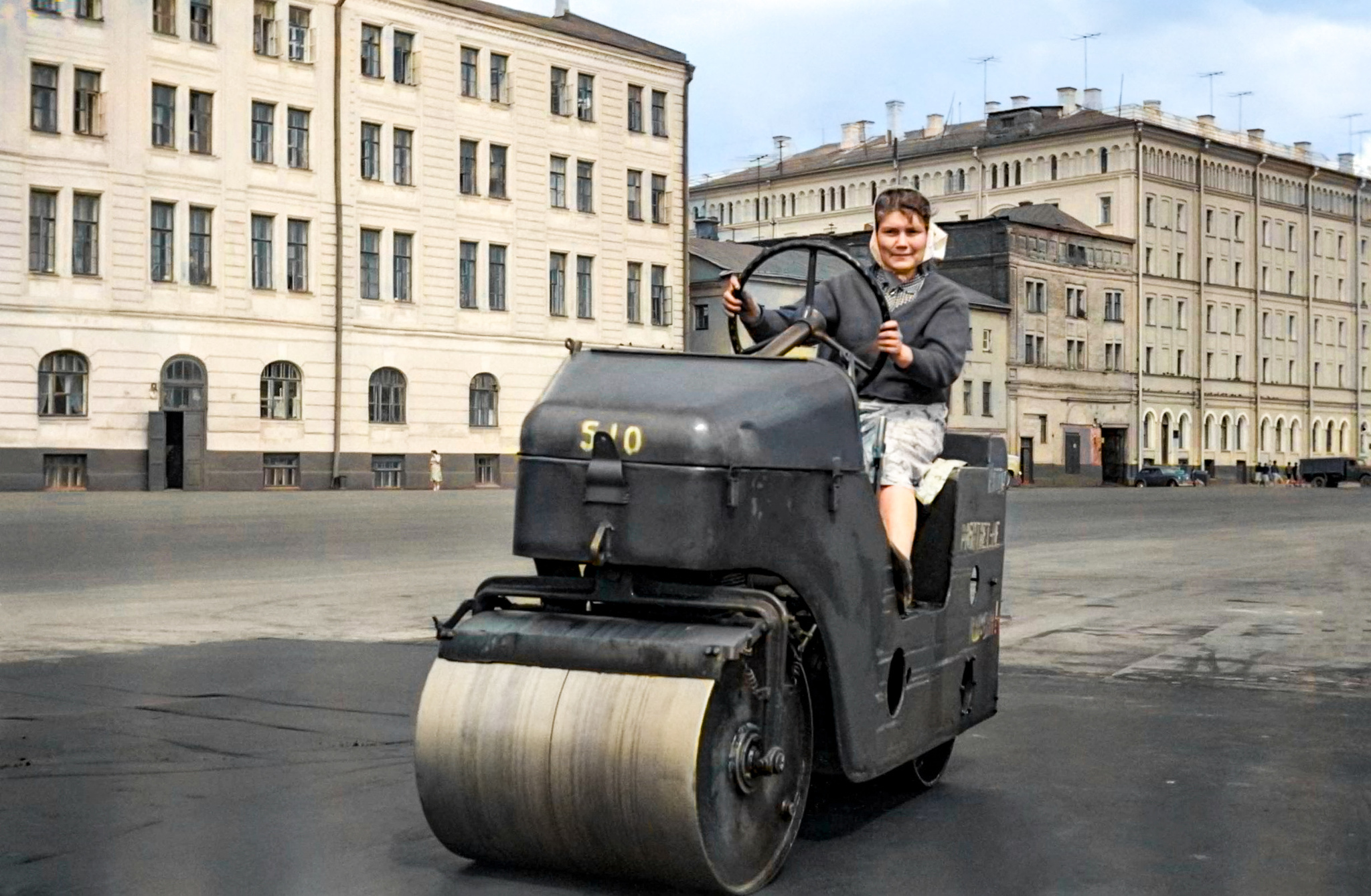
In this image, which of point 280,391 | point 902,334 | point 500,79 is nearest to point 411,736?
point 902,334

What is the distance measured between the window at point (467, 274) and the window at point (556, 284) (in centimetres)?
326

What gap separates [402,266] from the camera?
194ft

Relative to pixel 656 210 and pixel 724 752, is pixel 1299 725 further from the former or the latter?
pixel 656 210

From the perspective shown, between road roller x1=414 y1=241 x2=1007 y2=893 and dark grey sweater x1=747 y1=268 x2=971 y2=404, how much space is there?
81 cm

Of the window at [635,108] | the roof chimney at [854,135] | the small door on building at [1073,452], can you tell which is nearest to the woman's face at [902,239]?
the window at [635,108]

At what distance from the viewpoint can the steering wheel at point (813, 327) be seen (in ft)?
18.5

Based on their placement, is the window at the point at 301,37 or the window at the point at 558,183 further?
the window at the point at 558,183

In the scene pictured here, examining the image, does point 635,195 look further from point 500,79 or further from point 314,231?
point 314,231

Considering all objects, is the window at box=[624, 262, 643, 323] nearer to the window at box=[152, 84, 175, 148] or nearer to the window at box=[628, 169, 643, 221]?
the window at box=[628, 169, 643, 221]

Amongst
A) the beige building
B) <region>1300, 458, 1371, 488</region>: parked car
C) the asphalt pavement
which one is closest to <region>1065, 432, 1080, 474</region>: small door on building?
the beige building

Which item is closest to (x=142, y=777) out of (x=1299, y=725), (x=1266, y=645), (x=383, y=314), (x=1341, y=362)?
(x=1299, y=725)

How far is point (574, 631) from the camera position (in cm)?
489

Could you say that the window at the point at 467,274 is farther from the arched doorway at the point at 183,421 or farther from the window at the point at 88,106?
the window at the point at 88,106

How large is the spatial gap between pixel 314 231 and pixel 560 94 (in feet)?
40.0
